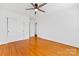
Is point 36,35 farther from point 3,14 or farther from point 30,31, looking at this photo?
point 3,14

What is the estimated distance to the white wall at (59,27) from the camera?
135 cm

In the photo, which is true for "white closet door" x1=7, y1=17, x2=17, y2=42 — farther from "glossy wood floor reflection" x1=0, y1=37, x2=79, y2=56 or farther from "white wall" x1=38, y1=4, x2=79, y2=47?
"white wall" x1=38, y1=4, x2=79, y2=47

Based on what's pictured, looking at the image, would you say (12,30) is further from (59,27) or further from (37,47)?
(59,27)

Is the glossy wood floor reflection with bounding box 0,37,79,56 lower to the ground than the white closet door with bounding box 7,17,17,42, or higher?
lower

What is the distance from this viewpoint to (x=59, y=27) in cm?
141

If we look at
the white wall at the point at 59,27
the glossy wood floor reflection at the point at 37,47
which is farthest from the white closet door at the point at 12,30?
the white wall at the point at 59,27

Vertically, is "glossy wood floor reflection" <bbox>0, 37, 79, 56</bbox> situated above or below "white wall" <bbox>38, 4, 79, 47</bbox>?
below

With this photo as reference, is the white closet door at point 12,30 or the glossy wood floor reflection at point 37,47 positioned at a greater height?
the white closet door at point 12,30

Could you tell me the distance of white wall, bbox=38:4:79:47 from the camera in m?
1.35

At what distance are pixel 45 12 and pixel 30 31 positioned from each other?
0.30 meters

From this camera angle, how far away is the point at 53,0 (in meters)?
1.02

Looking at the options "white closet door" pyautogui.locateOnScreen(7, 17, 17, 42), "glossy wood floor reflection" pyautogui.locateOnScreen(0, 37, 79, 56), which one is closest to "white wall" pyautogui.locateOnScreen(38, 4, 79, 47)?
"glossy wood floor reflection" pyautogui.locateOnScreen(0, 37, 79, 56)

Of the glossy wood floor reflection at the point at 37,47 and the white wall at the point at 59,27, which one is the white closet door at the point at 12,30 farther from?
the white wall at the point at 59,27

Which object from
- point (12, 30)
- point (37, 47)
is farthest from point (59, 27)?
point (12, 30)
